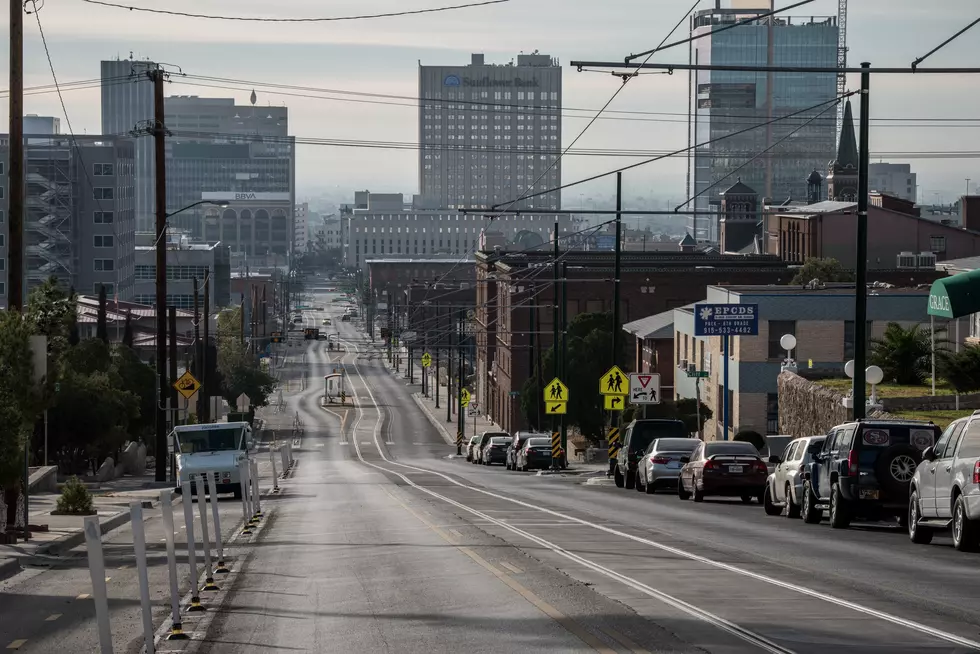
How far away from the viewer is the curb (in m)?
104

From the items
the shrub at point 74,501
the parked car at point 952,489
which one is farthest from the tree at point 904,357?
the shrub at point 74,501

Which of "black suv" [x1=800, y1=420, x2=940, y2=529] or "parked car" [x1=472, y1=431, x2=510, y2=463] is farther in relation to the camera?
"parked car" [x1=472, y1=431, x2=510, y2=463]

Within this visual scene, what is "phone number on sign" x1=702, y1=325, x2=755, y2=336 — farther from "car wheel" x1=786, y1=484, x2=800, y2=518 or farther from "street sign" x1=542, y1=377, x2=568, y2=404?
"car wheel" x1=786, y1=484, x2=800, y2=518

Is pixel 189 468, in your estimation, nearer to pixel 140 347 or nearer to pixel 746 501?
pixel 746 501

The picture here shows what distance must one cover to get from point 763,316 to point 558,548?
41352 mm

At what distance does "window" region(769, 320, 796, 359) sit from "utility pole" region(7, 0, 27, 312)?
39367mm

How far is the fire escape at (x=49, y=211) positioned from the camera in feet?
579

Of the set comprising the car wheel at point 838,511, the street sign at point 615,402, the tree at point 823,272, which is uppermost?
the tree at point 823,272

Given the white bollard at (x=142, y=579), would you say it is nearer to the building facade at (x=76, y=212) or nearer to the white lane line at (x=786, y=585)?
the white lane line at (x=786, y=585)

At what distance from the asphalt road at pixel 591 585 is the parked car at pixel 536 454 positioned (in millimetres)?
31162

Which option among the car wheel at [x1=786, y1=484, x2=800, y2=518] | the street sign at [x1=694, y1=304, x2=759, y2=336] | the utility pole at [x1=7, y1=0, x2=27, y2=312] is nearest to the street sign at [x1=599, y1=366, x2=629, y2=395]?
the street sign at [x1=694, y1=304, x2=759, y2=336]

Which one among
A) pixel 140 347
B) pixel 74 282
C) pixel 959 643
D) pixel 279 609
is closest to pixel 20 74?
pixel 279 609

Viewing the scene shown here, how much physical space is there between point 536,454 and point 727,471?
28325 mm

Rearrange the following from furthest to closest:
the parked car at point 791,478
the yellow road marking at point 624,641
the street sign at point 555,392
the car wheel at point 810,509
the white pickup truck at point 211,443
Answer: the street sign at point 555,392, the white pickup truck at point 211,443, the parked car at point 791,478, the car wheel at point 810,509, the yellow road marking at point 624,641
